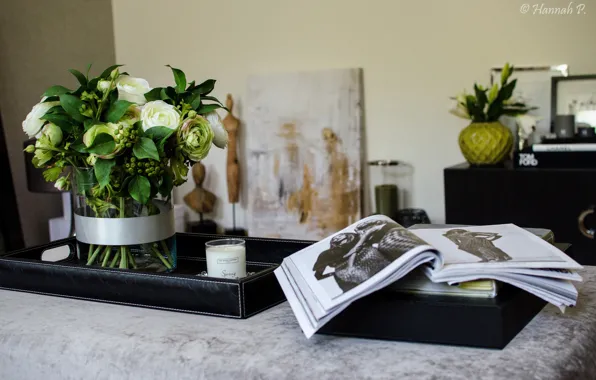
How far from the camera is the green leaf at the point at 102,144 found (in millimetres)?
1387

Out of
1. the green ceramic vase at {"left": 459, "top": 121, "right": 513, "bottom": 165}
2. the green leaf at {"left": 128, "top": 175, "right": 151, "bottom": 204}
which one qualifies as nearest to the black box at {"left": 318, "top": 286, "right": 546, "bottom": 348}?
the green leaf at {"left": 128, "top": 175, "right": 151, "bottom": 204}

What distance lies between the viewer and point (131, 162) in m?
1.42

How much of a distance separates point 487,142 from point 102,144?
2150mm

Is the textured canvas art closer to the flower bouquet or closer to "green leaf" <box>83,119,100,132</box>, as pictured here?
the flower bouquet

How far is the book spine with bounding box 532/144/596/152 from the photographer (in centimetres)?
289

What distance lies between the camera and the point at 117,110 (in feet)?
4.74

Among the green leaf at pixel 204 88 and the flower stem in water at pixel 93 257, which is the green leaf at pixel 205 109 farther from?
the flower stem in water at pixel 93 257

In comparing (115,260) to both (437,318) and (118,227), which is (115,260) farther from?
(437,318)

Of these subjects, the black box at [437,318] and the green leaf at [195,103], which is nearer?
the black box at [437,318]

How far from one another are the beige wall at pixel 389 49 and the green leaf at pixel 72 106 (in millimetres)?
2532

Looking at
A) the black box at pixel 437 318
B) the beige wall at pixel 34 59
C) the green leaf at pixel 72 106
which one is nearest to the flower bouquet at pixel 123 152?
the green leaf at pixel 72 106

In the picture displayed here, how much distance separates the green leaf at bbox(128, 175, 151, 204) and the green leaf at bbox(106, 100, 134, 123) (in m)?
0.13

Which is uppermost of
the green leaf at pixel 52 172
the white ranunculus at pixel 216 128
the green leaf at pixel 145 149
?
the white ranunculus at pixel 216 128
